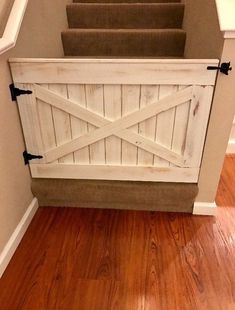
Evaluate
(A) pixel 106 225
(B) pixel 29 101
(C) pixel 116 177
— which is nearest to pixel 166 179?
(C) pixel 116 177

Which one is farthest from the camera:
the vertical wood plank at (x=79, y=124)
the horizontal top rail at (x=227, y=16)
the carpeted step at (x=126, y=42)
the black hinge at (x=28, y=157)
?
the carpeted step at (x=126, y=42)

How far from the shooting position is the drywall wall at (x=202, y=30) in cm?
128

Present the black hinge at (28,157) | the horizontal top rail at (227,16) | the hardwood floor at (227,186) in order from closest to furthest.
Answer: the horizontal top rail at (227,16) < the black hinge at (28,157) < the hardwood floor at (227,186)

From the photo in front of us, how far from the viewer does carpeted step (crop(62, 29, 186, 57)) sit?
6.69ft

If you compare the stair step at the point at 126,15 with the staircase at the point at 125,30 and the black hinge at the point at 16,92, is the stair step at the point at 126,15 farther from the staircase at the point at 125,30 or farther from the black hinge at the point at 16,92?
the black hinge at the point at 16,92

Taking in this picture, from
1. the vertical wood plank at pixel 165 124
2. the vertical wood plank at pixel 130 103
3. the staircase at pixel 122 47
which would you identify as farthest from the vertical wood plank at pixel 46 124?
the vertical wood plank at pixel 165 124

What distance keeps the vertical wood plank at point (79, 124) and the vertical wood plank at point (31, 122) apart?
198 millimetres

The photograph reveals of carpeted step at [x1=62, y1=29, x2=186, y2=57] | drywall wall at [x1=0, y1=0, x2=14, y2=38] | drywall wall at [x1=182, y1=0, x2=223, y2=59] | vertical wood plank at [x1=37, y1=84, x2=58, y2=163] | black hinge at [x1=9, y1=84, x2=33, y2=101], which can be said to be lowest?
vertical wood plank at [x1=37, y1=84, x2=58, y2=163]

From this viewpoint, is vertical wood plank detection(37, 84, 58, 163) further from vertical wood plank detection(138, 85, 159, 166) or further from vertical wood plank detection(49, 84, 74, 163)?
vertical wood plank detection(138, 85, 159, 166)

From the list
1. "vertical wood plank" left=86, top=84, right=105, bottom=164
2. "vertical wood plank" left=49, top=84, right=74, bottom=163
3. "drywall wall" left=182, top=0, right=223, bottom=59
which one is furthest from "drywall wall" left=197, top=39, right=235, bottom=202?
"vertical wood plank" left=49, top=84, right=74, bottom=163

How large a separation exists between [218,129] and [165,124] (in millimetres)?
279

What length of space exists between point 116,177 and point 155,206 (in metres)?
0.33

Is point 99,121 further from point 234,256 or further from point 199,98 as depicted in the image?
point 234,256

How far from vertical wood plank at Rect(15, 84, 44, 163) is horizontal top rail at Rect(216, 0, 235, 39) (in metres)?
0.95
